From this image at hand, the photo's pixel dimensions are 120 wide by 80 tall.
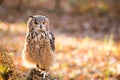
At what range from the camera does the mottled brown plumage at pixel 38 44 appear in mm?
6781

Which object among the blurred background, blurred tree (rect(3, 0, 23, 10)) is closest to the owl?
the blurred background

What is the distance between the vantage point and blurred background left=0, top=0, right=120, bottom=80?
1154 cm

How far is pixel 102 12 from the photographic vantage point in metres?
23.2

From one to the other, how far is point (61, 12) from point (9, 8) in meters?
2.70

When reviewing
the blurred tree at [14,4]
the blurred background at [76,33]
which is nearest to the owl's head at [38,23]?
the blurred background at [76,33]

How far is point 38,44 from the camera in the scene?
23.2 feet

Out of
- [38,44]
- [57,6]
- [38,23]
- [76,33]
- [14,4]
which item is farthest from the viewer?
[57,6]

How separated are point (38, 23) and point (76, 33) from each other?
42.4 feet

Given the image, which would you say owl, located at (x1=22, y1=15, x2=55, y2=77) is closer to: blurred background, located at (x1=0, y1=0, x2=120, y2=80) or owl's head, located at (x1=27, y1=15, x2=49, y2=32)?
owl's head, located at (x1=27, y1=15, x2=49, y2=32)

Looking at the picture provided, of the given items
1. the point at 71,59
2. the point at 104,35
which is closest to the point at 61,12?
the point at 104,35

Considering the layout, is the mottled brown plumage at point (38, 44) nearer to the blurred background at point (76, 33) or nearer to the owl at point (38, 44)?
the owl at point (38, 44)

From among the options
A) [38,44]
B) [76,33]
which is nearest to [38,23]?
[38,44]

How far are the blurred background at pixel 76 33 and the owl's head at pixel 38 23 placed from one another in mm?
801

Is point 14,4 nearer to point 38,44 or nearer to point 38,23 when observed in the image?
point 38,44
